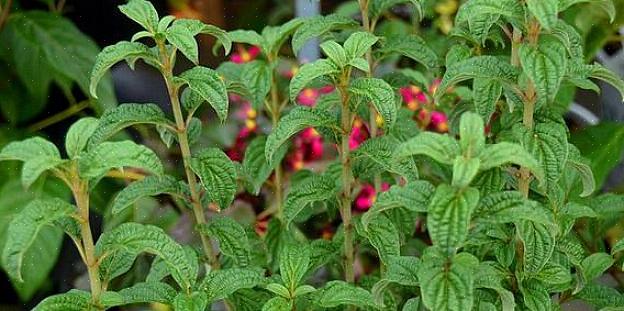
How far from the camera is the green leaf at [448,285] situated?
607 mm

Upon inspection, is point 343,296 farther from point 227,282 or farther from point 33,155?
point 33,155

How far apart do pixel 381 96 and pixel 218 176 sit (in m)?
0.15

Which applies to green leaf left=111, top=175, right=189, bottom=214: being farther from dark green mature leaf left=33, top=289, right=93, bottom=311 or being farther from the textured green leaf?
the textured green leaf

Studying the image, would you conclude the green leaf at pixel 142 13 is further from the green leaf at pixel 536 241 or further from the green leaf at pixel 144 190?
the green leaf at pixel 536 241

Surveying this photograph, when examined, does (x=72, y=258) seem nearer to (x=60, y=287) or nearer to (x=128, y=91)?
(x=60, y=287)

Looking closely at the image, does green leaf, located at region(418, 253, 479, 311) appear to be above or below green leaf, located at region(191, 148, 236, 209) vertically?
below

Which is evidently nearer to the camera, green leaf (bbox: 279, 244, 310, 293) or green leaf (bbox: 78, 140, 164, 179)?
green leaf (bbox: 78, 140, 164, 179)

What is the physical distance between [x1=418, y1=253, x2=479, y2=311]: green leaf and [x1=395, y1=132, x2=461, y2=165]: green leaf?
0.07 meters

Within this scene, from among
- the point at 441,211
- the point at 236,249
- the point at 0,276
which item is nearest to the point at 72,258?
the point at 0,276

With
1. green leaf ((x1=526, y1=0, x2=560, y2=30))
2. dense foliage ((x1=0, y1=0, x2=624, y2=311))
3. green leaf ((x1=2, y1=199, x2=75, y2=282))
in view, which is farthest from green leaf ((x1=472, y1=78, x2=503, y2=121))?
green leaf ((x1=2, y1=199, x2=75, y2=282))

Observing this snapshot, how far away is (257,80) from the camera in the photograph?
2.90 feet

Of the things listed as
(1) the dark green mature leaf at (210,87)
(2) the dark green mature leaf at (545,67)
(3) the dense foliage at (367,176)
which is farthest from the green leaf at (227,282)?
(2) the dark green mature leaf at (545,67)

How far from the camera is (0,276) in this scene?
1.65 metres

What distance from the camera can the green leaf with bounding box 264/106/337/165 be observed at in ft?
2.40
